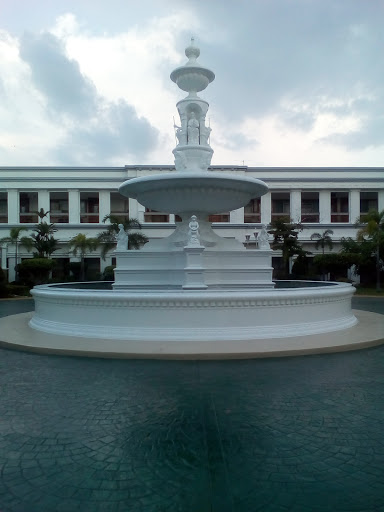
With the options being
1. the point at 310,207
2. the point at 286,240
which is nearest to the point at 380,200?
the point at 310,207

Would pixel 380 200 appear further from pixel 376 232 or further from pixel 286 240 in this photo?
pixel 286 240

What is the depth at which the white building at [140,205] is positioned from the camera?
35.4m

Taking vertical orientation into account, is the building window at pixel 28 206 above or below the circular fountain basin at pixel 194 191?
above

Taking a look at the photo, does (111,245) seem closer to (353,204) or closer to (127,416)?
(353,204)

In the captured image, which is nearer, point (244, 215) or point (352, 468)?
point (352, 468)

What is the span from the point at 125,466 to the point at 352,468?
170cm

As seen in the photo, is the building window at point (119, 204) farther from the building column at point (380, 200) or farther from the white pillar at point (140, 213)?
the building column at point (380, 200)

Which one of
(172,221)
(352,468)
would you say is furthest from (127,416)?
(172,221)

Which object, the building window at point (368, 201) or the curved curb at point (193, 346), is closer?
the curved curb at point (193, 346)

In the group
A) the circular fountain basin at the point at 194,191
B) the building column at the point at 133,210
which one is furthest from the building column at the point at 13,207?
the circular fountain basin at the point at 194,191

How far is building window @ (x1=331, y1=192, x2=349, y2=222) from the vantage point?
38.8 m

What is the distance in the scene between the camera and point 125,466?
3262mm

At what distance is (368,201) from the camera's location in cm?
3925

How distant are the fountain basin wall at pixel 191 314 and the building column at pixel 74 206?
28673 mm
